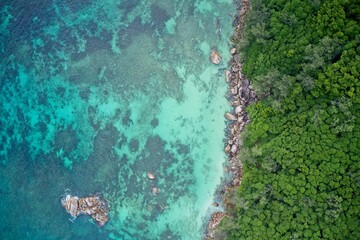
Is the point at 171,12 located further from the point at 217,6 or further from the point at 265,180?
the point at 265,180

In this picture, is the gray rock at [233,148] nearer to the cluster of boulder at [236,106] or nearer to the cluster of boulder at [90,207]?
the cluster of boulder at [236,106]

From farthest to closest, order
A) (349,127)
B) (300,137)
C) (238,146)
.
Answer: (238,146) < (300,137) < (349,127)

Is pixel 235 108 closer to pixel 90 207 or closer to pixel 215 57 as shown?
pixel 215 57

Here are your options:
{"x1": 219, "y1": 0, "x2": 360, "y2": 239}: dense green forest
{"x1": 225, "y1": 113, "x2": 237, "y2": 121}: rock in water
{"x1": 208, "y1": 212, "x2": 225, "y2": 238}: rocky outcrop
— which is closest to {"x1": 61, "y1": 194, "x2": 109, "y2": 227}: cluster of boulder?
{"x1": 208, "y1": 212, "x2": 225, "y2": 238}: rocky outcrop

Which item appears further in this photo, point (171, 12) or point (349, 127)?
point (171, 12)

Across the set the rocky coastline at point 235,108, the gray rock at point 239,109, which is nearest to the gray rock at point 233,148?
the rocky coastline at point 235,108

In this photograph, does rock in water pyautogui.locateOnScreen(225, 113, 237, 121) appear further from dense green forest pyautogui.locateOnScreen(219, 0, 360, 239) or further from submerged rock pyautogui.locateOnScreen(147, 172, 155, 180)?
submerged rock pyautogui.locateOnScreen(147, 172, 155, 180)

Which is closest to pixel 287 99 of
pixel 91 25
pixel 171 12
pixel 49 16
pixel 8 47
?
pixel 171 12

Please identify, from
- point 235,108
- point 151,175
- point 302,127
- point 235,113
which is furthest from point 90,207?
point 302,127
